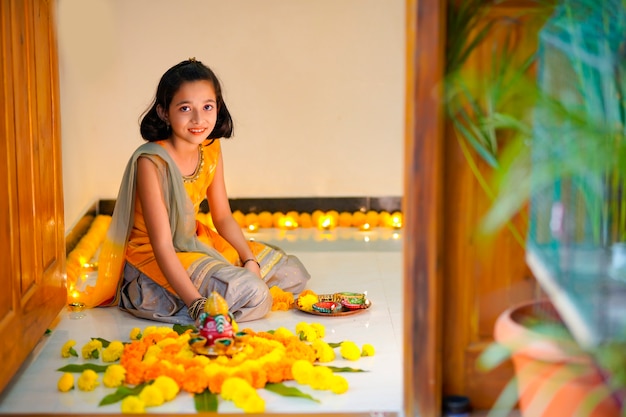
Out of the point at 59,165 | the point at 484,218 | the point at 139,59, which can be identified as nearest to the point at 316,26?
the point at 139,59

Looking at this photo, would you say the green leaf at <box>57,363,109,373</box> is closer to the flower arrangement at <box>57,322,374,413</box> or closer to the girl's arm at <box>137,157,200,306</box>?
the flower arrangement at <box>57,322,374,413</box>

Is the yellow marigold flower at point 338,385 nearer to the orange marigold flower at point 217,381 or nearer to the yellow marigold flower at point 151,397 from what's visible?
the orange marigold flower at point 217,381

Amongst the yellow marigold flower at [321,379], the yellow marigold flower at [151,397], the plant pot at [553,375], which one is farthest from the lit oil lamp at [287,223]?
the plant pot at [553,375]

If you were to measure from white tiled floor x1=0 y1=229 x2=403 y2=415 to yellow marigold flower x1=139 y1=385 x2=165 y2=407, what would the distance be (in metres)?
0.02

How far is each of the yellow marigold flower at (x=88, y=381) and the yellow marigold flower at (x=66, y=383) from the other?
0.03m

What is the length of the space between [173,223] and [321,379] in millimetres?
1227

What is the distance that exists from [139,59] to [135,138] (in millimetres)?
472

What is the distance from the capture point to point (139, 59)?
239 inches

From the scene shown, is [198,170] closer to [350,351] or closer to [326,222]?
[350,351]

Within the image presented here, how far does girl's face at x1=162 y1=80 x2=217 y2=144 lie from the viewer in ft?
13.6

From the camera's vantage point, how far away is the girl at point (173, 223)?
4.05 metres

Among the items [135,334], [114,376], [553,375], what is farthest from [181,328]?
[553,375]

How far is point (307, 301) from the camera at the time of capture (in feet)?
13.7

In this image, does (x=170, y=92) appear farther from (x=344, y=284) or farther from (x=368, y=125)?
(x=368, y=125)
